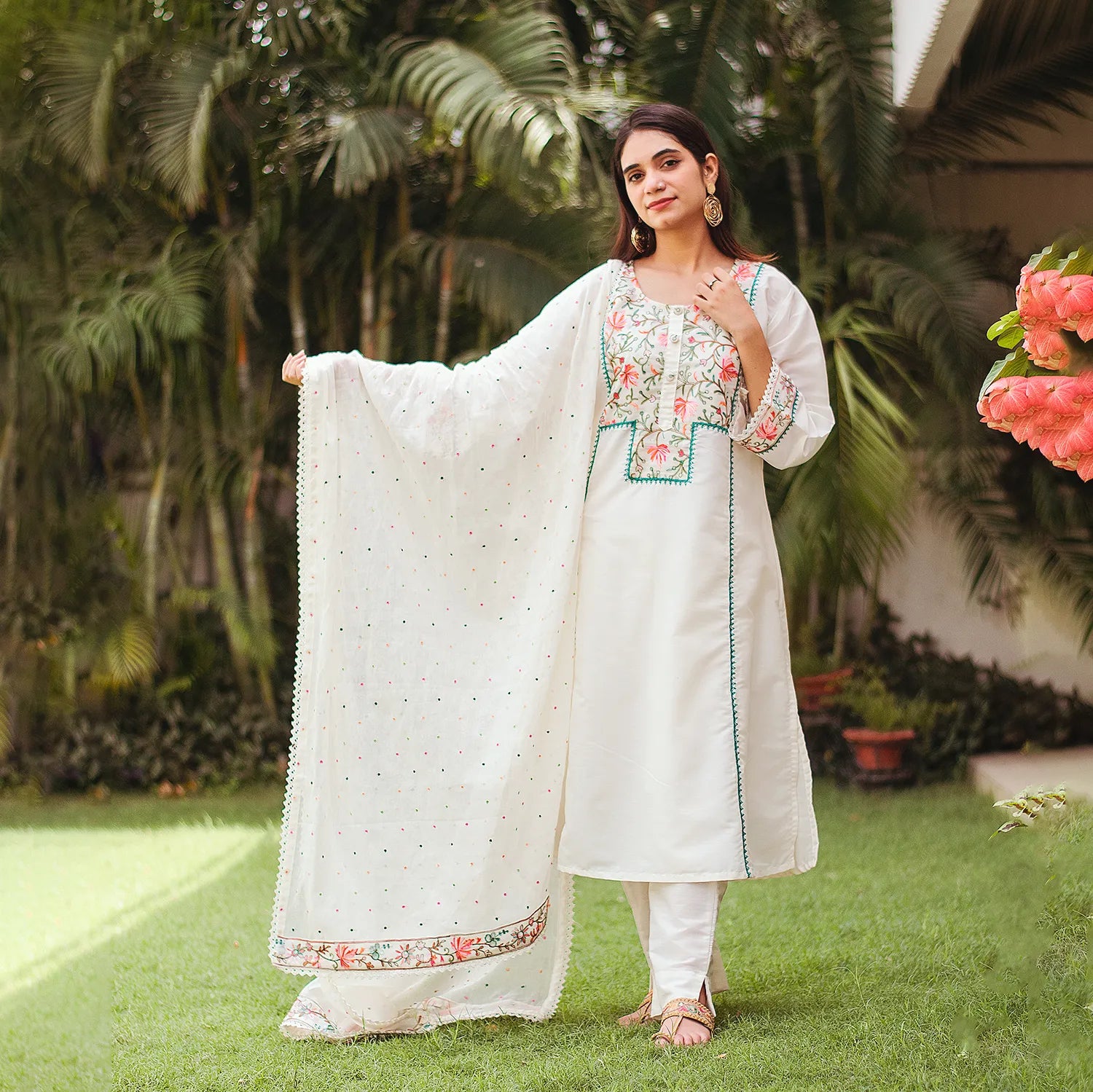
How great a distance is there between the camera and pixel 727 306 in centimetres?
248

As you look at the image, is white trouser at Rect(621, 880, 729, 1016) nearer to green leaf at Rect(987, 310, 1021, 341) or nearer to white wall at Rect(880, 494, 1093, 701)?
green leaf at Rect(987, 310, 1021, 341)

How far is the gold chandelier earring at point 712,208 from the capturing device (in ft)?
8.55

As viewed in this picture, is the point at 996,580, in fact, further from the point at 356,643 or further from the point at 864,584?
the point at 356,643

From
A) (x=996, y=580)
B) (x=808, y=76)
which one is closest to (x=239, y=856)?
(x=996, y=580)

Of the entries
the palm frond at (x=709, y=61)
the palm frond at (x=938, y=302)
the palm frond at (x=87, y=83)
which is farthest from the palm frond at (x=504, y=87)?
the palm frond at (x=938, y=302)

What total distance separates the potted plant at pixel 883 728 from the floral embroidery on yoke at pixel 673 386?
3.03 metres

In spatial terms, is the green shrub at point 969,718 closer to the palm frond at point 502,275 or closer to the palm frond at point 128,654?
the palm frond at point 502,275

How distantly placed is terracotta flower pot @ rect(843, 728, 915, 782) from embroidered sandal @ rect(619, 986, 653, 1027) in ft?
9.47

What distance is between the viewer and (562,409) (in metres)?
2.66

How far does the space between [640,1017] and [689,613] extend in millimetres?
761

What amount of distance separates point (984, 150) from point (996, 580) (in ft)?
6.30

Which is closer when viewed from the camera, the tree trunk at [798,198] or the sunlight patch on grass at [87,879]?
the sunlight patch on grass at [87,879]

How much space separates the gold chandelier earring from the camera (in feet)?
8.55

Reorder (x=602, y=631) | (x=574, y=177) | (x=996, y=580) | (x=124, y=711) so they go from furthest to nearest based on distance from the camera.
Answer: (x=124, y=711)
(x=996, y=580)
(x=574, y=177)
(x=602, y=631)
